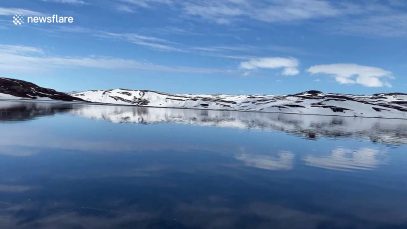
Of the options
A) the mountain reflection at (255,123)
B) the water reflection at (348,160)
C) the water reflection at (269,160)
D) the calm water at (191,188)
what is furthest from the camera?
the mountain reflection at (255,123)

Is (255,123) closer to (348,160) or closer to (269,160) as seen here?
(348,160)

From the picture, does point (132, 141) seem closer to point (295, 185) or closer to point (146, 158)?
point (146, 158)

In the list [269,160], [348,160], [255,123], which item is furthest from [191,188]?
[255,123]

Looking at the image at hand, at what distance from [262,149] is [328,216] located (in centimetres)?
1883

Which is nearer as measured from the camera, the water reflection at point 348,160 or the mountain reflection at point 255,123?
the water reflection at point 348,160

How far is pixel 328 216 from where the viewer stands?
44.4ft

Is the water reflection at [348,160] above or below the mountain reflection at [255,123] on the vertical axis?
below

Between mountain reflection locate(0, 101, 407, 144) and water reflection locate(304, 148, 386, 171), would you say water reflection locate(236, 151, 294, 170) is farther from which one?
mountain reflection locate(0, 101, 407, 144)

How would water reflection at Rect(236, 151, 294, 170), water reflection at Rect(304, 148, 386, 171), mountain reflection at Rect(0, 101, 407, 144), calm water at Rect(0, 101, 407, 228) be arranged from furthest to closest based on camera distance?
1. mountain reflection at Rect(0, 101, 407, 144)
2. water reflection at Rect(304, 148, 386, 171)
3. water reflection at Rect(236, 151, 294, 170)
4. calm water at Rect(0, 101, 407, 228)

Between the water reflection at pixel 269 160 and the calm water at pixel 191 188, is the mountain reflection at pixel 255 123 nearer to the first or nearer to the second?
the water reflection at pixel 269 160

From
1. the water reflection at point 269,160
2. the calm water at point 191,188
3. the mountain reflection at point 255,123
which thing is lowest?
the calm water at point 191,188

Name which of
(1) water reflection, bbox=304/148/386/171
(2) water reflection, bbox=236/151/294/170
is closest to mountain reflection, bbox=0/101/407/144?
(1) water reflection, bbox=304/148/386/171

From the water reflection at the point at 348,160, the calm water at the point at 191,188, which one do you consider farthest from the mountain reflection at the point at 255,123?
the calm water at the point at 191,188

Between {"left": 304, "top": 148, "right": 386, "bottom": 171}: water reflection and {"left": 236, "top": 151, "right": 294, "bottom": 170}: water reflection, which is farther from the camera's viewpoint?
{"left": 304, "top": 148, "right": 386, "bottom": 171}: water reflection
